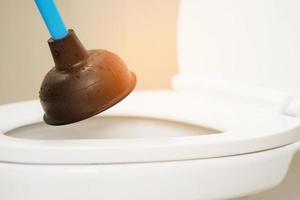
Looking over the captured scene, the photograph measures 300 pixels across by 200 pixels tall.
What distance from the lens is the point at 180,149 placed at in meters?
0.53

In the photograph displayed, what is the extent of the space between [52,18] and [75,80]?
0.08 meters

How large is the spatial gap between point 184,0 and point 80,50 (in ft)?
1.36

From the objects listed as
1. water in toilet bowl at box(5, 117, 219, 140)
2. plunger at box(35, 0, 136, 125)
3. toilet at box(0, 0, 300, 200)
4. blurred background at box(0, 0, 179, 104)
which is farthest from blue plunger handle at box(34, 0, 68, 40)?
blurred background at box(0, 0, 179, 104)

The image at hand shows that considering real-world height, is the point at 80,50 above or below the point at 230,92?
above

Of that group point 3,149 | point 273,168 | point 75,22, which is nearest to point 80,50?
point 3,149

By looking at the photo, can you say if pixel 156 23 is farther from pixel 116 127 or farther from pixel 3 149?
pixel 3 149

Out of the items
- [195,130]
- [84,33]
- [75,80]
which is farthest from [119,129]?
[84,33]

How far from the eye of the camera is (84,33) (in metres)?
1.20

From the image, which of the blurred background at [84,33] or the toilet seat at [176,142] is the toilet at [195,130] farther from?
the blurred background at [84,33]

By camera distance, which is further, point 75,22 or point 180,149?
point 75,22

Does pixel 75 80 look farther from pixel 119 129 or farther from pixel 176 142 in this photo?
pixel 119 129

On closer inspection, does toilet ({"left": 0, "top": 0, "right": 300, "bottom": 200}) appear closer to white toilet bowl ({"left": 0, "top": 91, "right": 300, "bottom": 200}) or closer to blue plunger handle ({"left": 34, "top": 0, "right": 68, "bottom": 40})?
white toilet bowl ({"left": 0, "top": 91, "right": 300, "bottom": 200})

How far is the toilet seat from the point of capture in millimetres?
509

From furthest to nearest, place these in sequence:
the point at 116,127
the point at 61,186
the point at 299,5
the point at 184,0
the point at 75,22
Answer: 1. the point at 75,22
2. the point at 184,0
3. the point at 116,127
4. the point at 299,5
5. the point at 61,186
